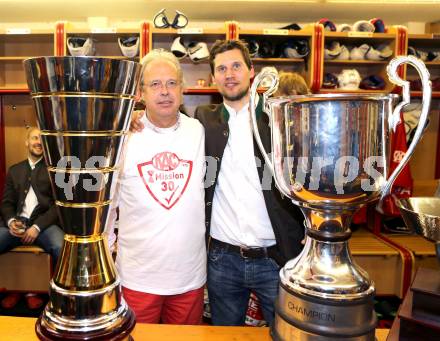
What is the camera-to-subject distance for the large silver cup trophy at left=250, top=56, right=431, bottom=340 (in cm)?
59

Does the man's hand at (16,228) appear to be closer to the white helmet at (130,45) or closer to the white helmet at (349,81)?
the white helmet at (130,45)

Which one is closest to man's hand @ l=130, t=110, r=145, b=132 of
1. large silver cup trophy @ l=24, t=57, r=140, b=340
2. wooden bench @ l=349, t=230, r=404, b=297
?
large silver cup trophy @ l=24, t=57, r=140, b=340

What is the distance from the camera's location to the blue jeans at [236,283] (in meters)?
1.53

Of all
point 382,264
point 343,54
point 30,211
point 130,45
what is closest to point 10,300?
point 30,211

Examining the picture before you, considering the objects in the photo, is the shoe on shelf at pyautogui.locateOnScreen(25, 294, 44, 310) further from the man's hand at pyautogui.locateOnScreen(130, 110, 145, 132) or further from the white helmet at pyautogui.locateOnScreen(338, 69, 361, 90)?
the white helmet at pyautogui.locateOnScreen(338, 69, 361, 90)

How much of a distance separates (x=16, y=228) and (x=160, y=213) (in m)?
1.93

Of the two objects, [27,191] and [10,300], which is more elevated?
[27,191]

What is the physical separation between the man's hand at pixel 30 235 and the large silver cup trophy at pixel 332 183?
259cm

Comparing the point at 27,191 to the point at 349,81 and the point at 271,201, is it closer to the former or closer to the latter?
the point at 271,201

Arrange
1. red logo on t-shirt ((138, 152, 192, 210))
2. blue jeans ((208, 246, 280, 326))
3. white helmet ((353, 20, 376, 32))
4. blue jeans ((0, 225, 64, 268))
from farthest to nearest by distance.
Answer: white helmet ((353, 20, 376, 32))
blue jeans ((0, 225, 64, 268))
blue jeans ((208, 246, 280, 326))
red logo on t-shirt ((138, 152, 192, 210))

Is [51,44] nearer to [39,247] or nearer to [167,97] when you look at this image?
[39,247]

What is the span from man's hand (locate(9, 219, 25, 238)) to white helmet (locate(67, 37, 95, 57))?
1262mm

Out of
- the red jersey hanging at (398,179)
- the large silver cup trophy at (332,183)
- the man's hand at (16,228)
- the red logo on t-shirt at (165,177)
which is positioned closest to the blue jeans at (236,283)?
the red logo on t-shirt at (165,177)

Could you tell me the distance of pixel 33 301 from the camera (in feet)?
9.91
